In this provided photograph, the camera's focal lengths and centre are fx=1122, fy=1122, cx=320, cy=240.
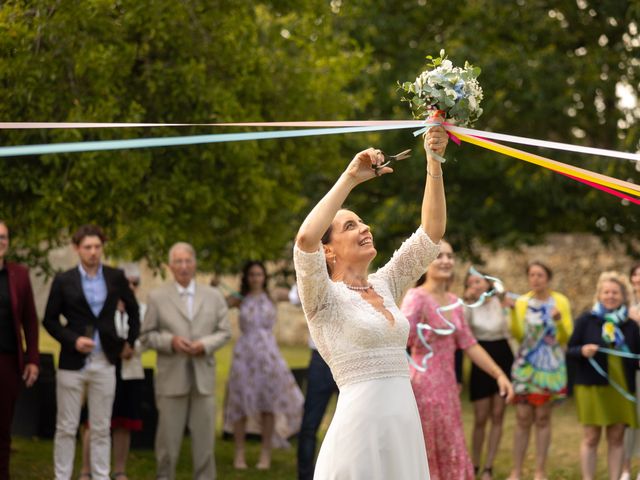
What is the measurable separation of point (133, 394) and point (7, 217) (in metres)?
1.90

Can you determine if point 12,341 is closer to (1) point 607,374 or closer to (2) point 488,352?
(2) point 488,352

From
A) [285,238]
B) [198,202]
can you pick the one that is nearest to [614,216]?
[285,238]

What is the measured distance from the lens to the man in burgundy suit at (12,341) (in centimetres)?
812

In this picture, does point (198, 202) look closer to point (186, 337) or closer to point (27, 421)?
point (186, 337)

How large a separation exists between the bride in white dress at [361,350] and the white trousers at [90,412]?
157 inches

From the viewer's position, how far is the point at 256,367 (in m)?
11.2

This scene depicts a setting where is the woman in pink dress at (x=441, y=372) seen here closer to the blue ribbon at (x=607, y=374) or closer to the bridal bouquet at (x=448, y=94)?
the blue ribbon at (x=607, y=374)

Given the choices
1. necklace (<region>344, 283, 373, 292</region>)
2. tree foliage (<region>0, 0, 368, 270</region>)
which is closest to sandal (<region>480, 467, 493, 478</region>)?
tree foliage (<region>0, 0, 368, 270</region>)

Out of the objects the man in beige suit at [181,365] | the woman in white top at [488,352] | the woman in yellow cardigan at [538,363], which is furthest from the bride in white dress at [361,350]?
the woman in white top at [488,352]

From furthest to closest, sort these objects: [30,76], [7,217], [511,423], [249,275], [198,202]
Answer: [511,423]
[249,275]
[198,202]
[7,217]
[30,76]

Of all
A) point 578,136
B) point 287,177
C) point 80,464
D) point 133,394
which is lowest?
point 80,464

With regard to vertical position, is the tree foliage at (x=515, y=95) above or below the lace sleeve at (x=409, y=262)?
above

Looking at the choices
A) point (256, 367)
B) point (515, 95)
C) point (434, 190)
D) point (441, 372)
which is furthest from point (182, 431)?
point (515, 95)

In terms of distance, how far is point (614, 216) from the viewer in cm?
1656
